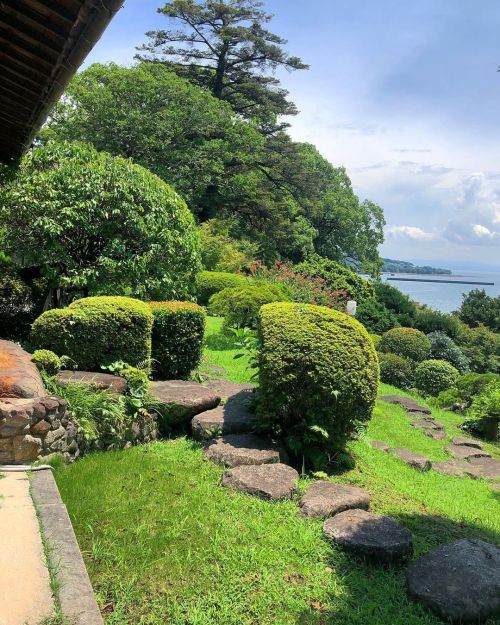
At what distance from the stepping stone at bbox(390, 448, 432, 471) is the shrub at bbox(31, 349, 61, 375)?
4.28 meters

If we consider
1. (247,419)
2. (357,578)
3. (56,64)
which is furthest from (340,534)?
(56,64)

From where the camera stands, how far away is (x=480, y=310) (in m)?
24.7

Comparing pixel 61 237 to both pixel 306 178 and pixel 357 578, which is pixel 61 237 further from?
pixel 306 178

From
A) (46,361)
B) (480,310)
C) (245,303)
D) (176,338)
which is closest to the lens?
(46,361)

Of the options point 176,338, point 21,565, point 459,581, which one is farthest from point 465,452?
point 21,565

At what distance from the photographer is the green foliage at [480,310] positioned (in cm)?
2419

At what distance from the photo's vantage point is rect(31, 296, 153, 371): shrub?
6160 mm

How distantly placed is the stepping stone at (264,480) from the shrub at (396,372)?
903 centimetres

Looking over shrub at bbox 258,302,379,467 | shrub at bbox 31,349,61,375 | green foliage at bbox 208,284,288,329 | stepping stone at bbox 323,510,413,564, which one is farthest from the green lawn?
green foliage at bbox 208,284,288,329

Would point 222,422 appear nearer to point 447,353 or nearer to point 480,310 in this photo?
point 447,353

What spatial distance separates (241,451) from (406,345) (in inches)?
427

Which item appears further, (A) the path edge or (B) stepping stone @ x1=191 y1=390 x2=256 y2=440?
(B) stepping stone @ x1=191 y1=390 x2=256 y2=440

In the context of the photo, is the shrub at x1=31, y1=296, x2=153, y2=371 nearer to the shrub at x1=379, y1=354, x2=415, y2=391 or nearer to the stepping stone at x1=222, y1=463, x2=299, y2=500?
the stepping stone at x1=222, y1=463, x2=299, y2=500

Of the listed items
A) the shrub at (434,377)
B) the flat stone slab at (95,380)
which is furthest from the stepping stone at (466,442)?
the flat stone slab at (95,380)
